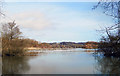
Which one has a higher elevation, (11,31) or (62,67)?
(11,31)

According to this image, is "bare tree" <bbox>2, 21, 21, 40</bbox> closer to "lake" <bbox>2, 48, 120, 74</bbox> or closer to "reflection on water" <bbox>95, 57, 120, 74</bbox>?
"lake" <bbox>2, 48, 120, 74</bbox>

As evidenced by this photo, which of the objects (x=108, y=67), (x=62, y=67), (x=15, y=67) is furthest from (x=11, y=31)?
(x=108, y=67)

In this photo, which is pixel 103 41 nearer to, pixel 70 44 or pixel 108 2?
pixel 108 2

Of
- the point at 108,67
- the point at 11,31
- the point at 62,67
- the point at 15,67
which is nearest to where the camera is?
the point at 108,67

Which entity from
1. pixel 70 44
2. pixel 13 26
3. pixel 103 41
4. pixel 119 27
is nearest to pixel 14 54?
pixel 13 26

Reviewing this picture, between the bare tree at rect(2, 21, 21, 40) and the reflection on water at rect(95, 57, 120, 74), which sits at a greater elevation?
the bare tree at rect(2, 21, 21, 40)

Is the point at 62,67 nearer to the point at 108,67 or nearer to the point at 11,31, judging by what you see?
the point at 108,67

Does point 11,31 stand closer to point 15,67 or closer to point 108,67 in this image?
point 15,67

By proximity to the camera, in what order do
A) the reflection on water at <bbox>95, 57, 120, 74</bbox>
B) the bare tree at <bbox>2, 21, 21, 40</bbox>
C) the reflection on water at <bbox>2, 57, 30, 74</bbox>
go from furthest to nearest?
the bare tree at <bbox>2, 21, 21, 40</bbox>
the reflection on water at <bbox>2, 57, 30, 74</bbox>
the reflection on water at <bbox>95, 57, 120, 74</bbox>

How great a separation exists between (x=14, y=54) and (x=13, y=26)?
2.69 metres

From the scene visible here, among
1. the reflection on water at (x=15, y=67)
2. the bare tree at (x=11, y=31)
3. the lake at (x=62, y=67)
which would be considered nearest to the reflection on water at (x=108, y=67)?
the lake at (x=62, y=67)

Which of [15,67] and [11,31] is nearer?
[15,67]

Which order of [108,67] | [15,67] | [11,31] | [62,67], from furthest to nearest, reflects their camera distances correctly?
[11,31]
[15,67]
[62,67]
[108,67]

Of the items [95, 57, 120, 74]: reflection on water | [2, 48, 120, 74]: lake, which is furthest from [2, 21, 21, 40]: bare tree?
[95, 57, 120, 74]: reflection on water
